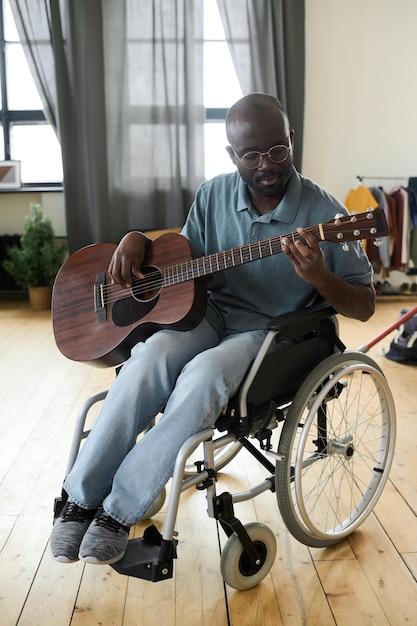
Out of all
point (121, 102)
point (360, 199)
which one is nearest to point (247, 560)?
point (360, 199)

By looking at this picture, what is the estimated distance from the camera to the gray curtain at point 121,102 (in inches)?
182

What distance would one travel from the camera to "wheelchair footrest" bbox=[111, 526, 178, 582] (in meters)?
1.40

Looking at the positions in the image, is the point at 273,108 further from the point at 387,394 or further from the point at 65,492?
the point at 65,492

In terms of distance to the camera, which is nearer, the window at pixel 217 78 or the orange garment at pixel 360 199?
the orange garment at pixel 360 199

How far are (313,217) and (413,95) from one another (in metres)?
3.70

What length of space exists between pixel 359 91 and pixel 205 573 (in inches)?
161

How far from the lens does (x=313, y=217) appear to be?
1.72 m

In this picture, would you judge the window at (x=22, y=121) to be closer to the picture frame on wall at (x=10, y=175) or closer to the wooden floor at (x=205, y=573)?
the picture frame on wall at (x=10, y=175)

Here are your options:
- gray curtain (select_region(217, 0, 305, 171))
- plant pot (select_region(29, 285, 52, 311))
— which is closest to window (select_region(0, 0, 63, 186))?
plant pot (select_region(29, 285, 52, 311))

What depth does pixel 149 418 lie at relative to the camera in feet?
5.20

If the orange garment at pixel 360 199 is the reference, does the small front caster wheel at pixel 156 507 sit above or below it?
below

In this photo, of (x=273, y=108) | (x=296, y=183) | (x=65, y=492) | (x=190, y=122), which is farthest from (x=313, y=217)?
(x=190, y=122)

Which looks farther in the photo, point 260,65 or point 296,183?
point 260,65

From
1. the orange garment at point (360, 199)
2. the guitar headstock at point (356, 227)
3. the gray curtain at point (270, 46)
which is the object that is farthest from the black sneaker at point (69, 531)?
the gray curtain at point (270, 46)
